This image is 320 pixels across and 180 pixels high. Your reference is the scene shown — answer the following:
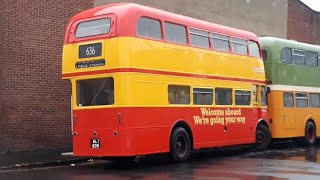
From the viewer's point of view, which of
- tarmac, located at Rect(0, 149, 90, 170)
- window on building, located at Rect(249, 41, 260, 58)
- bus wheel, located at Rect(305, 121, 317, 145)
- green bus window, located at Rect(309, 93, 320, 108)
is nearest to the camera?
tarmac, located at Rect(0, 149, 90, 170)

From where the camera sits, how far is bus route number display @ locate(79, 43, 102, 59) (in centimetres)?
1348

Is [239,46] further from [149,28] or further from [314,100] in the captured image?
[314,100]

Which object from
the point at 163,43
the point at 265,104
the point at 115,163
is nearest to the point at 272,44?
the point at 265,104

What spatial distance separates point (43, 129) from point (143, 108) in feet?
17.4

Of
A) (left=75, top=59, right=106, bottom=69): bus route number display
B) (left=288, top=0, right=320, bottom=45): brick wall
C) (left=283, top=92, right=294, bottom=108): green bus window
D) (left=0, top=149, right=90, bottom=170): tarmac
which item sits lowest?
(left=0, top=149, right=90, bottom=170): tarmac

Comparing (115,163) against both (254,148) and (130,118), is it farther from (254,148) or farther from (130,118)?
(254,148)

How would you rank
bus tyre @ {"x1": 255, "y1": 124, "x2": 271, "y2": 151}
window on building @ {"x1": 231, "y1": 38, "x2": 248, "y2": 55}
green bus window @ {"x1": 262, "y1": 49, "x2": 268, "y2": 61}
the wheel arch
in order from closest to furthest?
the wheel arch
window on building @ {"x1": 231, "y1": 38, "x2": 248, "y2": 55}
bus tyre @ {"x1": 255, "y1": 124, "x2": 271, "y2": 151}
green bus window @ {"x1": 262, "y1": 49, "x2": 268, "y2": 61}

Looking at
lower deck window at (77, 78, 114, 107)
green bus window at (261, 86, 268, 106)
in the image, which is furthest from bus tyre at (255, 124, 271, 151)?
lower deck window at (77, 78, 114, 107)

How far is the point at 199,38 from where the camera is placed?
1579cm

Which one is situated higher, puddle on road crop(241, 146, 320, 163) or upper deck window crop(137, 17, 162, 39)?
upper deck window crop(137, 17, 162, 39)

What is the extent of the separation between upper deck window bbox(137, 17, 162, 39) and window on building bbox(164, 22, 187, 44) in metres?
0.36

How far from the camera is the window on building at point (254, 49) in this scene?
60.1ft

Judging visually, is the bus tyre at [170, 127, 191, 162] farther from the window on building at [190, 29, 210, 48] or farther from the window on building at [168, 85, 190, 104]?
the window on building at [190, 29, 210, 48]

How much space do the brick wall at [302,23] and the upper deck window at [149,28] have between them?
18.9 metres
